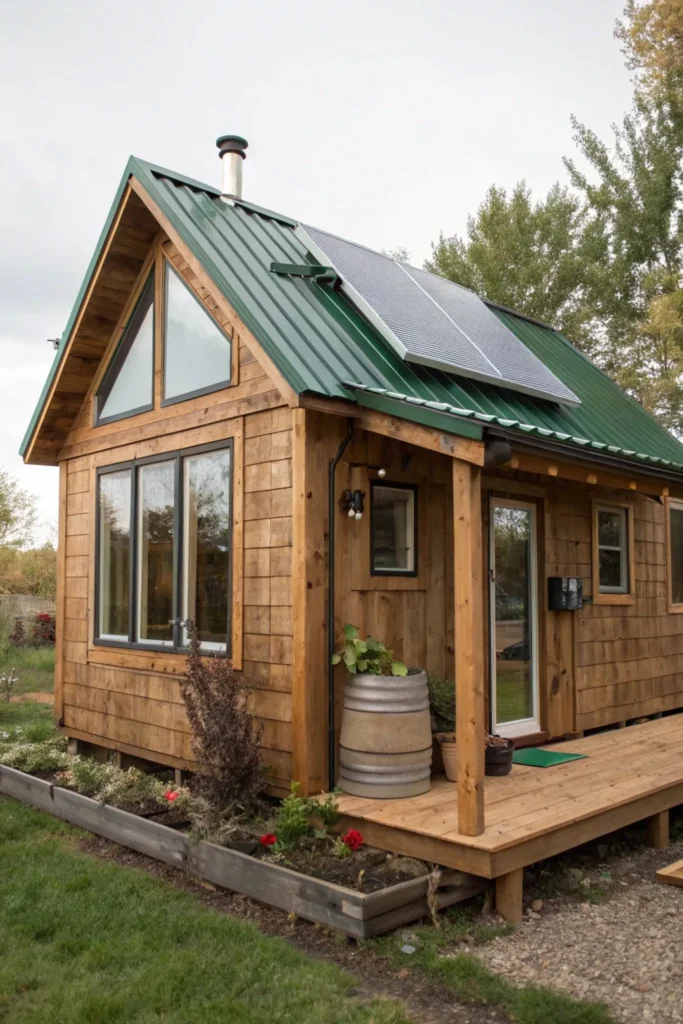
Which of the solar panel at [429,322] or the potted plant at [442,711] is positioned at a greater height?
the solar panel at [429,322]

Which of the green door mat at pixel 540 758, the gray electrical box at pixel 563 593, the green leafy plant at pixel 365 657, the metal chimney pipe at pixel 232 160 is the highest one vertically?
the metal chimney pipe at pixel 232 160

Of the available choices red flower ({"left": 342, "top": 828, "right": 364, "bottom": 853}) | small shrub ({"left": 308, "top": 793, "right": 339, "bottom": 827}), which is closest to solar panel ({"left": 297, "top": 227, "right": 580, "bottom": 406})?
small shrub ({"left": 308, "top": 793, "right": 339, "bottom": 827})

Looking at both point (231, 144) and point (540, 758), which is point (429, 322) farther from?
point (540, 758)

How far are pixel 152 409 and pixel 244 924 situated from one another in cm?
424

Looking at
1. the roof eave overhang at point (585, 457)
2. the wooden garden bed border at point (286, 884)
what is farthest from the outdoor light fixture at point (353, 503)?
the wooden garden bed border at point (286, 884)

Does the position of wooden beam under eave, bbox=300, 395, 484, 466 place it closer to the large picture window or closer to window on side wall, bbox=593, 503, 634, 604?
the large picture window

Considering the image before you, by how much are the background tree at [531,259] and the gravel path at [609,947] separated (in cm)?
1792

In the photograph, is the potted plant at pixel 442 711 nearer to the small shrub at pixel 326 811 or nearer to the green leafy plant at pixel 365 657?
the green leafy plant at pixel 365 657

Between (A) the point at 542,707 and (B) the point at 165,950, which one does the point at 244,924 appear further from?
(A) the point at 542,707

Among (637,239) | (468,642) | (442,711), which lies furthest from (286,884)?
(637,239)

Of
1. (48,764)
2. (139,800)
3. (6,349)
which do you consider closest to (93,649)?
(48,764)

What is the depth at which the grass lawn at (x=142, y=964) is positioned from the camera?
144 inches

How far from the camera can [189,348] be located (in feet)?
23.1

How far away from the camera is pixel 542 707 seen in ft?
24.7
